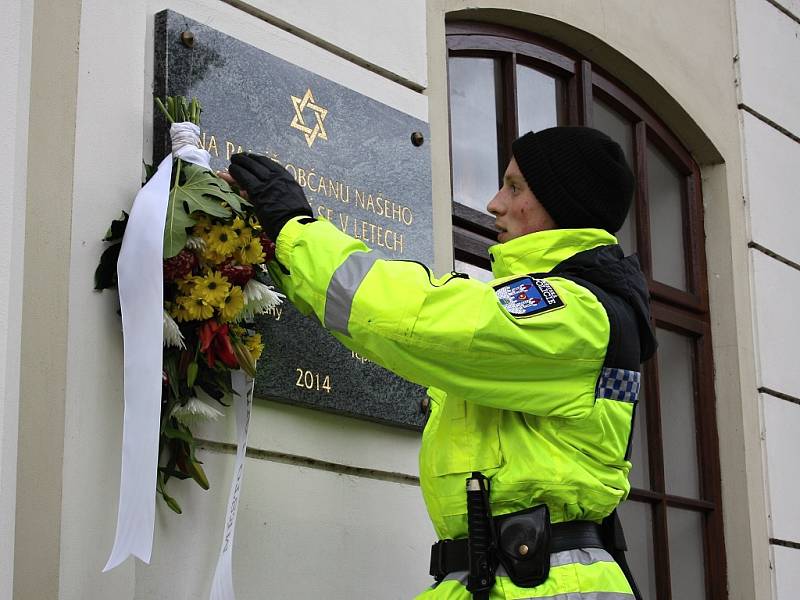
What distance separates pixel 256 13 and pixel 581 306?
119 centimetres

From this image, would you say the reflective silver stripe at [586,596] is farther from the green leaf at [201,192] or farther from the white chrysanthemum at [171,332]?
the green leaf at [201,192]

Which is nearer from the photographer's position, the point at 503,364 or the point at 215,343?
the point at 503,364

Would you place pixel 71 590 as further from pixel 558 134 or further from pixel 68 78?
pixel 558 134

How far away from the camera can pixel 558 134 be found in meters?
3.26

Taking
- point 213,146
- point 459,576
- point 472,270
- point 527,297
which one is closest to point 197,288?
point 213,146

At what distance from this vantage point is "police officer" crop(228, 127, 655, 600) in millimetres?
2840

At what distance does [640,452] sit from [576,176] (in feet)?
7.00

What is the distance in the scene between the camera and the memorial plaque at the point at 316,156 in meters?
3.31

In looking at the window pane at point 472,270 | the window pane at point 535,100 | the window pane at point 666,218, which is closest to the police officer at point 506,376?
the window pane at point 472,270

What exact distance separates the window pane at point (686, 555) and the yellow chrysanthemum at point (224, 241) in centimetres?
263

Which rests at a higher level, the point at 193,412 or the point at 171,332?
the point at 171,332

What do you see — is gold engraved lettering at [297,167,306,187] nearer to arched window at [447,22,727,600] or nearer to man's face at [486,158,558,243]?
man's face at [486,158,558,243]

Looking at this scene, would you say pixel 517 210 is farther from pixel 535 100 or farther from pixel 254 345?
pixel 535 100

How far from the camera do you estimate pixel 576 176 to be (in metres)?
3.23
